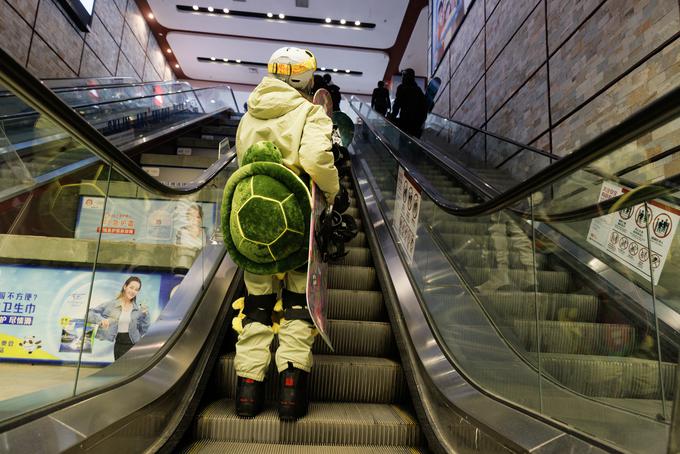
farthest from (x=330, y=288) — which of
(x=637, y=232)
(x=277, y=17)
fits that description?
(x=277, y=17)

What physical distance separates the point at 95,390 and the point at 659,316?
5.86 feet

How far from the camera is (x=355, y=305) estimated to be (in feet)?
10.1

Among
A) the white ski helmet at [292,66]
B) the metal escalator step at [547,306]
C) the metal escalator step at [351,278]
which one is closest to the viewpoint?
the metal escalator step at [547,306]

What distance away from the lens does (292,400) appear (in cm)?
194

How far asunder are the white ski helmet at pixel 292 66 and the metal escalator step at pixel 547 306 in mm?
1600

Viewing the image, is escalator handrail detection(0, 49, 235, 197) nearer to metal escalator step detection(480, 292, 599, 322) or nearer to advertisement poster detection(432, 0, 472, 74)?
metal escalator step detection(480, 292, 599, 322)

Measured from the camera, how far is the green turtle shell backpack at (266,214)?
2006 millimetres

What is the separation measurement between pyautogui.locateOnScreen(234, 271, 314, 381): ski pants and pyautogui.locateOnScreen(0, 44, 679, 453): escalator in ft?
0.74

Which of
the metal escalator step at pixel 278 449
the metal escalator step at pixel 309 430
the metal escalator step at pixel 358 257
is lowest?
the metal escalator step at pixel 278 449

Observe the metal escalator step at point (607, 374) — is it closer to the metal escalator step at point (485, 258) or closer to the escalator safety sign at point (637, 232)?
the escalator safety sign at point (637, 232)

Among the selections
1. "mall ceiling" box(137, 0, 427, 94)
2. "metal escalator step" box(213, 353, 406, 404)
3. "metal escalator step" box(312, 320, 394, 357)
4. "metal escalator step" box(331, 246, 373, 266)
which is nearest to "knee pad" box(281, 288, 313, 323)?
"metal escalator step" box(213, 353, 406, 404)

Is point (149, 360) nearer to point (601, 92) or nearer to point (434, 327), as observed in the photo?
point (434, 327)

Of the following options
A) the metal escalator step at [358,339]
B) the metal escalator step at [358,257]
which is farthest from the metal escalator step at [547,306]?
the metal escalator step at [358,257]

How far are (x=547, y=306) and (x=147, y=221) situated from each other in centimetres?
185
